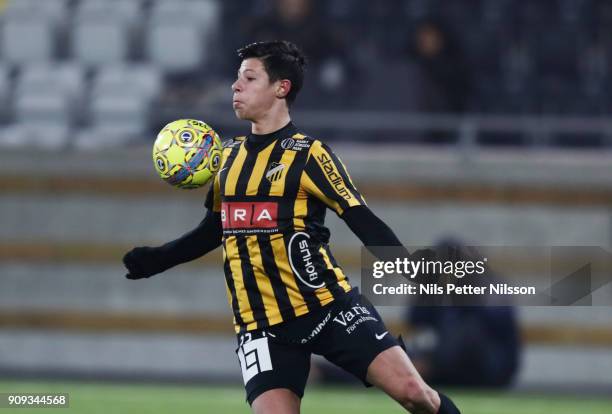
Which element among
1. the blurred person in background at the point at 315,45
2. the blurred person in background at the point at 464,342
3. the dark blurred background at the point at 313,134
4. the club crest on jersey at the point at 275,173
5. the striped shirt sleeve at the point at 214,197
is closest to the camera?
the club crest on jersey at the point at 275,173

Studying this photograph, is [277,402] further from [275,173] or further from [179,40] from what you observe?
[179,40]

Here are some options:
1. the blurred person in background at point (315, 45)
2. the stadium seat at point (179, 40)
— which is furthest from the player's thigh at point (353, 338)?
the stadium seat at point (179, 40)

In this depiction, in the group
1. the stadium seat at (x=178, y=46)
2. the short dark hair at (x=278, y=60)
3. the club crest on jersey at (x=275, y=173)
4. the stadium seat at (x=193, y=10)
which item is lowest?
the club crest on jersey at (x=275, y=173)

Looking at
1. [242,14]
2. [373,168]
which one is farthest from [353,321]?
[242,14]

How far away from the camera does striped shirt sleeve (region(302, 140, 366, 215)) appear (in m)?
5.39

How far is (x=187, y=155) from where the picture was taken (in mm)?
5594

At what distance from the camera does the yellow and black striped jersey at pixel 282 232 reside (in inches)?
213

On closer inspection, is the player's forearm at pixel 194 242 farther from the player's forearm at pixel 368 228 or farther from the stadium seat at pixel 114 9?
the stadium seat at pixel 114 9

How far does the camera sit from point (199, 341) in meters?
12.4

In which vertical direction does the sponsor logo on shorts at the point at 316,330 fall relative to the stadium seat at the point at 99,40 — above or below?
below

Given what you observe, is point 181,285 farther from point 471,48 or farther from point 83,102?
point 471,48

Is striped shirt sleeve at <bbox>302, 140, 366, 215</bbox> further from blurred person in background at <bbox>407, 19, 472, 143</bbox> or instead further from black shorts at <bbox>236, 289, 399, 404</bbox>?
blurred person in background at <bbox>407, 19, 472, 143</bbox>

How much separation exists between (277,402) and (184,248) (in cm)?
90

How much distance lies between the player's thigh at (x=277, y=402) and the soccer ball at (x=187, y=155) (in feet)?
3.12
